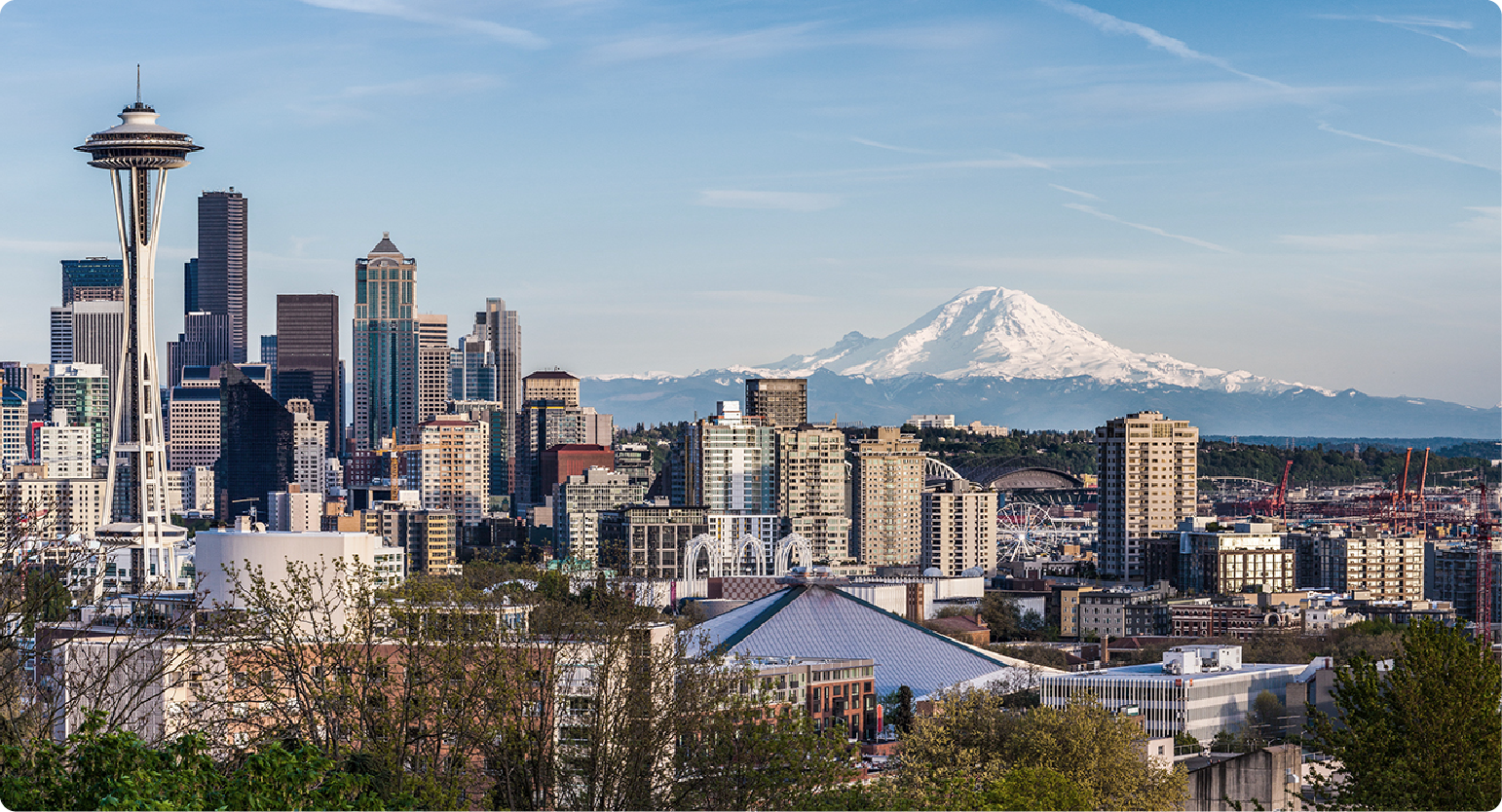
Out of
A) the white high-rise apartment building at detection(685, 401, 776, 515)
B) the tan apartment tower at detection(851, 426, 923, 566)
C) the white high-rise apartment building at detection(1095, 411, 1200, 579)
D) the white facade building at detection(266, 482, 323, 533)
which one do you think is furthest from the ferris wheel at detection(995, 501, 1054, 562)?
the white facade building at detection(266, 482, 323, 533)

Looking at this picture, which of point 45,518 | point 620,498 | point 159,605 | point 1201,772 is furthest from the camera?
point 620,498

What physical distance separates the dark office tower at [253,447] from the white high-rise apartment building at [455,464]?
52.1 ft

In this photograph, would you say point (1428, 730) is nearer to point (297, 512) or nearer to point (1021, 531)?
point (1021, 531)

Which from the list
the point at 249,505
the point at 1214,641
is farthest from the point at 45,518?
the point at 249,505

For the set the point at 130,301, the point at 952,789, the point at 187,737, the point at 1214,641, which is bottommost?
the point at 1214,641

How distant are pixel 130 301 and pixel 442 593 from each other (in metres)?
71.7

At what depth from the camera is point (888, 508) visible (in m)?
119

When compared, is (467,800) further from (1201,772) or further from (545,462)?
(545,462)

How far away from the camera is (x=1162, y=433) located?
111000 mm

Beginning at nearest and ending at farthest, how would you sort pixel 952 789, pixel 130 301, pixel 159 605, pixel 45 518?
pixel 45 518
pixel 952 789
pixel 159 605
pixel 130 301

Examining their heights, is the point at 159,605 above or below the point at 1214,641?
above

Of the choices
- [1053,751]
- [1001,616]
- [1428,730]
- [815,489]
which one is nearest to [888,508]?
[815,489]

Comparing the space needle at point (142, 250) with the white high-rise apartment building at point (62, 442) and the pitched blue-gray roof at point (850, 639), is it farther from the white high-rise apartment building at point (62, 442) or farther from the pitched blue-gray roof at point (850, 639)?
the white high-rise apartment building at point (62, 442)

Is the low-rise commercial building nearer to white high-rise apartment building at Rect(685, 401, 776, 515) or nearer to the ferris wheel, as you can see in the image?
the ferris wheel
